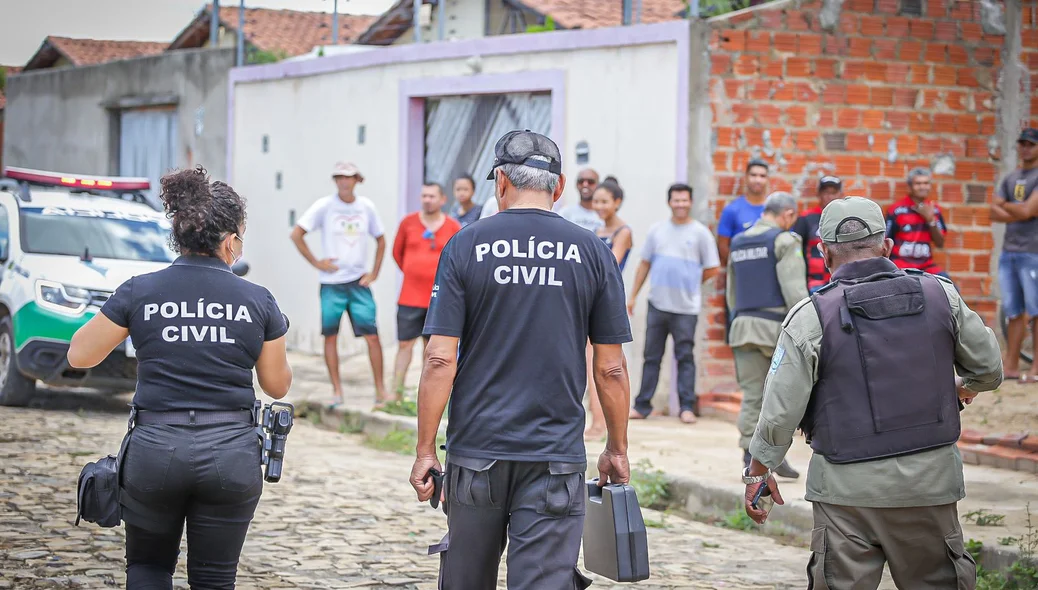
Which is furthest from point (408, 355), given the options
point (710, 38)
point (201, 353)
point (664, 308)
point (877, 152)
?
point (201, 353)

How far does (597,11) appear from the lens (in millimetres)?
17719

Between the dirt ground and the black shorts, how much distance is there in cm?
434

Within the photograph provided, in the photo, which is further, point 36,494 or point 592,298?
point 36,494

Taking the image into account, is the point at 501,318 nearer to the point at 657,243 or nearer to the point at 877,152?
the point at 657,243

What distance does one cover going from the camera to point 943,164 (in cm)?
1181

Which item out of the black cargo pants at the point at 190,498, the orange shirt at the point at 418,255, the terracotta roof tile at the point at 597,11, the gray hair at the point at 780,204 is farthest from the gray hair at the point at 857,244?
the terracotta roof tile at the point at 597,11

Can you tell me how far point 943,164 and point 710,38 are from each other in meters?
2.50

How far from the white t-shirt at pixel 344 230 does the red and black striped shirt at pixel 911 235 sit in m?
4.41

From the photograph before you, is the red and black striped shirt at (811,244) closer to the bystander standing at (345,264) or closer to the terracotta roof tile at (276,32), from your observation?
the bystander standing at (345,264)

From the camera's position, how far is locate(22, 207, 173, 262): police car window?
37.2ft

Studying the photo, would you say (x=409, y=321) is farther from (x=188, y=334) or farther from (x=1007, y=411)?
(x=188, y=334)

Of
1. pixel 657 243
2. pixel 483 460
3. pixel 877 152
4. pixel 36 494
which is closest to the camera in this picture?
pixel 483 460

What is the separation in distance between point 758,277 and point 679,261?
2566 millimetres

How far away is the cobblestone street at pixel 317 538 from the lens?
602cm
